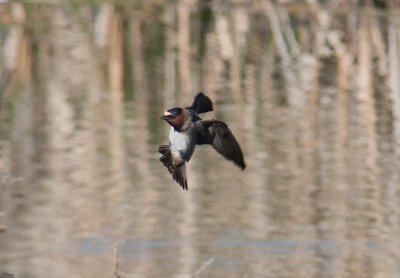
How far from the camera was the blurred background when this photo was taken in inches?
270

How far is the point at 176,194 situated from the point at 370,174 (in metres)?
1.26

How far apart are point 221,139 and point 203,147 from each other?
513cm

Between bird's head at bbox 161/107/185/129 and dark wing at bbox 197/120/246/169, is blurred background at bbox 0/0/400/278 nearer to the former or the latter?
dark wing at bbox 197/120/246/169

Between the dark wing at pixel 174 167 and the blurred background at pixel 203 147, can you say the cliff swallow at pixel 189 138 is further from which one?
the blurred background at pixel 203 147

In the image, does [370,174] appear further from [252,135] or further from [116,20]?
[116,20]

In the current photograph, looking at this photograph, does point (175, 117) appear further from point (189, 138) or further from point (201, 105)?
point (201, 105)

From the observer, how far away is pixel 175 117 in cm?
411

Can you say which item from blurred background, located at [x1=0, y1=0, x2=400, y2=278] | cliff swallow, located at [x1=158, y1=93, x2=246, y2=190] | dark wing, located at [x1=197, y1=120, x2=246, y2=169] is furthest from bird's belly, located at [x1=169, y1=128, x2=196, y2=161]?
blurred background, located at [x1=0, y1=0, x2=400, y2=278]

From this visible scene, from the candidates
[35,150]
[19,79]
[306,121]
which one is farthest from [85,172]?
[19,79]

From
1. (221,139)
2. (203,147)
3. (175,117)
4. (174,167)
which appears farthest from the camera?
(203,147)

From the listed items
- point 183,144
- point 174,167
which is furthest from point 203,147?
point 183,144

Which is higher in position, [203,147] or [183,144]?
[183,144]

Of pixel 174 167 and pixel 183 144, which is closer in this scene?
pixel 183 144

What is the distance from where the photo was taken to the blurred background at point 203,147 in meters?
6.86
